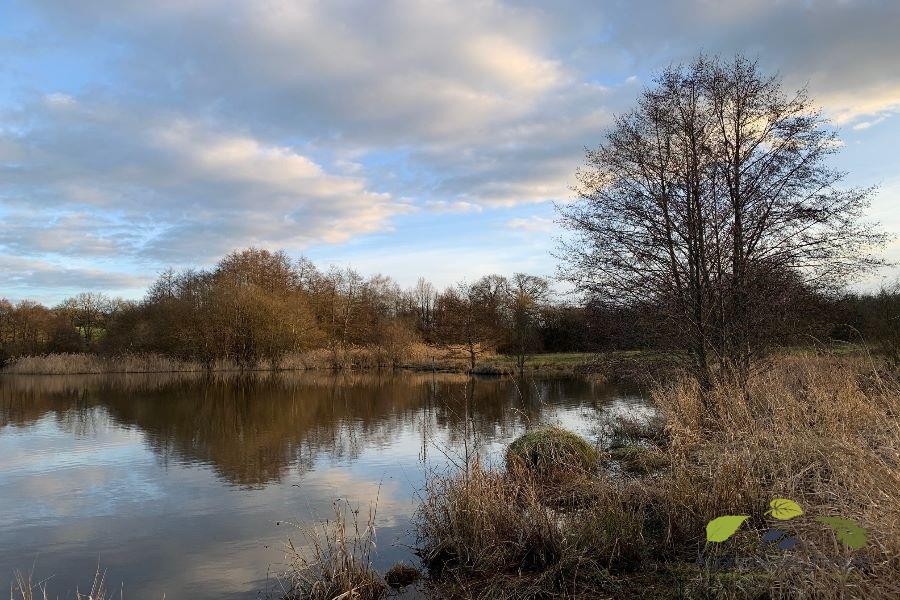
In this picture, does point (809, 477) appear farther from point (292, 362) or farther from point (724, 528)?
point (292, 362)

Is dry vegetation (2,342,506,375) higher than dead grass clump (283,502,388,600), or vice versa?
dry vegetation (2,342,506,375)

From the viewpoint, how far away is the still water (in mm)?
6727

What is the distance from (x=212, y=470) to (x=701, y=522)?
875cm

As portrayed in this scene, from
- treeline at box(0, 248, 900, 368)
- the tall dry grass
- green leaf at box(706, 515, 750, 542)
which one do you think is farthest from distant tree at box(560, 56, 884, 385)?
the tall dry grass

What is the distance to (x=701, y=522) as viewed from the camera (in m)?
5.81

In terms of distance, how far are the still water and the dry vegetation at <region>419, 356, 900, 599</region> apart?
3.10 ft

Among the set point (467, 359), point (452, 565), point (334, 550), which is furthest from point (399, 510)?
point (467, 359)

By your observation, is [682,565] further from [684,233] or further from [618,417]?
[618,417]

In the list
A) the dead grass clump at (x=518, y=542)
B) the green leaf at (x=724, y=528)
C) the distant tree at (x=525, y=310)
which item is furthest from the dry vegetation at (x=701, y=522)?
the distant tree at (x=525, y=310)

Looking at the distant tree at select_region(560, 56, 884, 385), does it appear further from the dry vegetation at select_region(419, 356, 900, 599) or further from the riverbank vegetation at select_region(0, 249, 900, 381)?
the riverbank vegetation at select_region(0, 249, 900, 381)

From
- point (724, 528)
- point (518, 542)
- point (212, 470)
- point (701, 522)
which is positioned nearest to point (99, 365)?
point (212, 470)

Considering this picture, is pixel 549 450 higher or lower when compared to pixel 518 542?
higher

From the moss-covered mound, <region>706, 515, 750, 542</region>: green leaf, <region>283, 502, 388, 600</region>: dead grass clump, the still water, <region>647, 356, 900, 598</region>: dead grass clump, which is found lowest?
the still water

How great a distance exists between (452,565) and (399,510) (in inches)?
91.9
